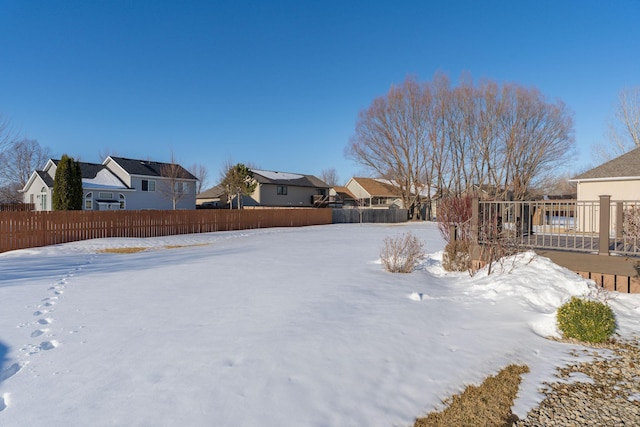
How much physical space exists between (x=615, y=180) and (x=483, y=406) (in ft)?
55.7

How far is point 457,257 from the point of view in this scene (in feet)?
26.8

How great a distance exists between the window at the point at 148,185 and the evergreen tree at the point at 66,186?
38.6ft

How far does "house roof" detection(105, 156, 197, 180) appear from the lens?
31.0 meters

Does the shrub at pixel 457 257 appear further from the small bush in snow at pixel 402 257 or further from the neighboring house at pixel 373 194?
the neighboring house at pixel 373 194

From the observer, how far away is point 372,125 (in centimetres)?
3669

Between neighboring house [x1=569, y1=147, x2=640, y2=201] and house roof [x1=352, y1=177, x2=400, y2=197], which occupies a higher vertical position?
house roof [x1=352, y1=177, x2=400, y2=197]

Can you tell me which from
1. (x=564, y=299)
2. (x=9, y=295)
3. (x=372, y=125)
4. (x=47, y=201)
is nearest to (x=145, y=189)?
(x=47, y=201)

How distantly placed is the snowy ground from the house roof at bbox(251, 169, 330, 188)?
32420 mm

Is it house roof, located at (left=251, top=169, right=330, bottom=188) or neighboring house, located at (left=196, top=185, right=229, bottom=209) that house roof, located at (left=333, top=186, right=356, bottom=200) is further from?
neighboring house, located at (left=196, top=185, right=229, bottom=209)

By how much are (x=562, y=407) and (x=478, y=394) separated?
669mm

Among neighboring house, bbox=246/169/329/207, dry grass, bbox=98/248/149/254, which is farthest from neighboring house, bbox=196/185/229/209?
dry grass, bbox=98/248/149/254

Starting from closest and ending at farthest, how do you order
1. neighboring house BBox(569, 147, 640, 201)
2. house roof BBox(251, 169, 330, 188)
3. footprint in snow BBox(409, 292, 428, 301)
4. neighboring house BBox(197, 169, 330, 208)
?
footprint in snow BBox(409, 292, 428, 301), neighboring house BBox(569, 147, 640, 201), neighboring house BBox(197, 169, 330, 208), house roof BBox(251, 169, 330, 188)

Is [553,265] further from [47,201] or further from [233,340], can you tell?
[47,201]

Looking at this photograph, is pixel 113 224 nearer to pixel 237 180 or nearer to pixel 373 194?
pixel 237 180
